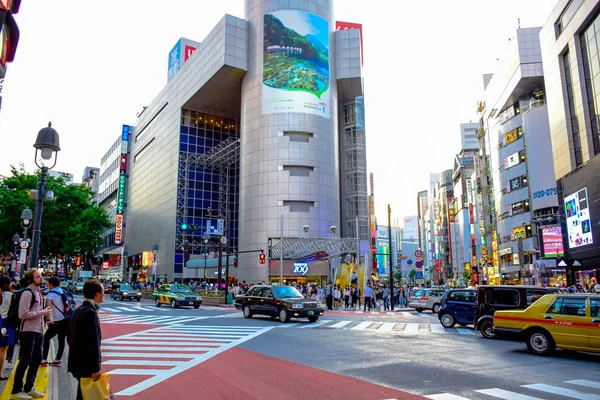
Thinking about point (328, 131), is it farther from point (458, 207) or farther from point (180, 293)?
point (458, 207)

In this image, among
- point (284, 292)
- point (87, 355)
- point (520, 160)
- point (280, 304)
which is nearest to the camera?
point (87, 355)

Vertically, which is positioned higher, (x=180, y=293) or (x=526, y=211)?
(x=526, y=211)

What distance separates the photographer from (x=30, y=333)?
7.11m

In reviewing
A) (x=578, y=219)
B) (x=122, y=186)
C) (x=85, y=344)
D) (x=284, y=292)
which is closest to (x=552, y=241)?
(x=578, y=219)

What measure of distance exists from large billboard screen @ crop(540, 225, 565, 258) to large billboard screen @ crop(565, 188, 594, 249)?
4.55 meters

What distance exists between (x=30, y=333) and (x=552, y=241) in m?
47.0

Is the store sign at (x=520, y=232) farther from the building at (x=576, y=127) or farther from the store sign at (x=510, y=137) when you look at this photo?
the building at (x=576, y=127)

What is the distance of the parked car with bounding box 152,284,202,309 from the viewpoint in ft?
103

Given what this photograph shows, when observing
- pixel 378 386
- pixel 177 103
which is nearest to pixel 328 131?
pixel 177 103

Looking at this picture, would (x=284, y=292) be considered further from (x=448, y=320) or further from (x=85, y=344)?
(x=85, y=344)

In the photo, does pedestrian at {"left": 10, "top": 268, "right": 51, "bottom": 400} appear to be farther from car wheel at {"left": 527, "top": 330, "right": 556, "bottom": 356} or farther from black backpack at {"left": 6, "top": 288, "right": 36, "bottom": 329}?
car wheel at {"left": 527, "top": 330, "right": 556, "bottom": 356}

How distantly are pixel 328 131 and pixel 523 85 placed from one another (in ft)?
95.2

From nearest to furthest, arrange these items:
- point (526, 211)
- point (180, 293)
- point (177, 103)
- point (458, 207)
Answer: point (180, 293)
point (526, 211)
point (177, 103)
point (458, 207)

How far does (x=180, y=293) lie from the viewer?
31.8 meters
